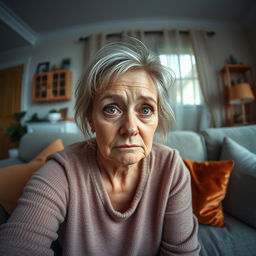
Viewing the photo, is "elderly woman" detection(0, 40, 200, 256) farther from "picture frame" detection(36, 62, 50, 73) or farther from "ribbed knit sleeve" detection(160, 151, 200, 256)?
"picture frame" detection(36, 62, 50, 73)

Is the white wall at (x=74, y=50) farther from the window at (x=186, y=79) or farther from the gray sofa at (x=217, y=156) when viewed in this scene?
the gray sofa at (x=217, y=156)

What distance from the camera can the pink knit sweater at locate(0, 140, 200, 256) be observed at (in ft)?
1.36

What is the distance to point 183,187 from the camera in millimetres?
518

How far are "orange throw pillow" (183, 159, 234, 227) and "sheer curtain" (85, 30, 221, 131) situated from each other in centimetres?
190

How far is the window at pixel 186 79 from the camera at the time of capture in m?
2.65

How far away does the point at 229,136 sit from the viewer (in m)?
1.07

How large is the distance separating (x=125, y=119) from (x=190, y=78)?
9.02 ft

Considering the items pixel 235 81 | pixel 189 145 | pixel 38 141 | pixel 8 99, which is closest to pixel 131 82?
pixel 189 145

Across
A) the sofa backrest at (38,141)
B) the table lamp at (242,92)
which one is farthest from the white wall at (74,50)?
the sofa backrest at (38,141)

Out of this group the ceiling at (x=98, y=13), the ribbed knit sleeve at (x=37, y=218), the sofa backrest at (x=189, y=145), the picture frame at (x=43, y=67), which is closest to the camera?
the ribbed knit sleeve at (x=37, y=218)

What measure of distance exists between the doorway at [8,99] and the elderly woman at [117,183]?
3.64 m

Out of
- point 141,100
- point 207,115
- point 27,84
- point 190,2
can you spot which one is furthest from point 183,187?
point 27,84

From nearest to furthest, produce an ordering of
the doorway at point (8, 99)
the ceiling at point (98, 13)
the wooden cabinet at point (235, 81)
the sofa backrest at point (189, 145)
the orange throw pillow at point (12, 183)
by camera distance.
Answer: the orange throw pillow at point (12, 183)
the sofa backrest at point (189, 145)
the ceiling at point (98, 13)
the wooden cabinet at point (235, 81)
the doorway at point (8, 99)

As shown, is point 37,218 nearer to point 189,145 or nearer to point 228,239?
point 228,239
